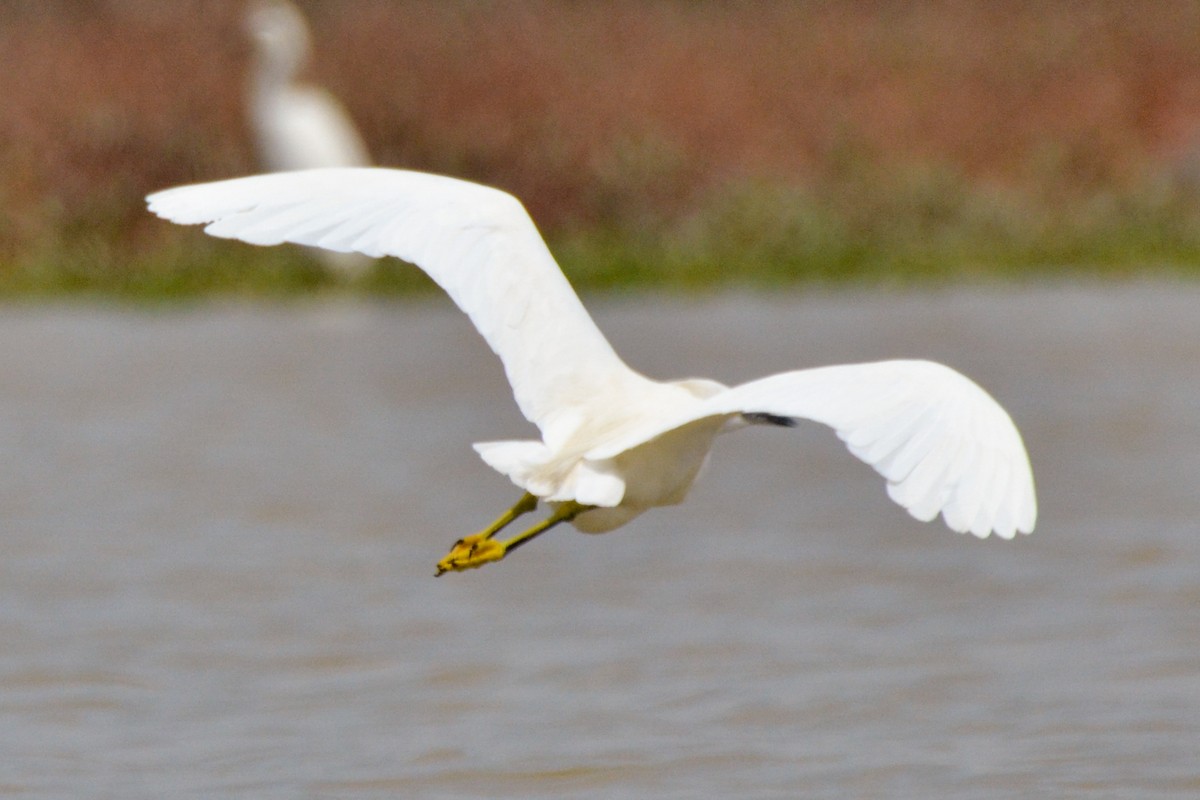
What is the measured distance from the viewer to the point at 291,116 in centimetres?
1630

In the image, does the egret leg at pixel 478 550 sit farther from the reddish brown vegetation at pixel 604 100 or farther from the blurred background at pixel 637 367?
the reddish brown vegetation at pixel 604 100

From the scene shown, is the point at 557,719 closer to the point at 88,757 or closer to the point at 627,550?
the point at 88,757

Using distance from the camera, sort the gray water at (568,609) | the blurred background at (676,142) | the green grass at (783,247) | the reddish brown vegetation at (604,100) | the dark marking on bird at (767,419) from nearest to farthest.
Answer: the dark marking on bird at (767,419) < the gray water at (568,609) < the green grass at (783,247) < the blurred background at (676,142) < the reddish brown vegetation at (604,100)

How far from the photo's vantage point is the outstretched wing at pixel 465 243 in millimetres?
5363

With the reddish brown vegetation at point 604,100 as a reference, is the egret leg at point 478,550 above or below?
below

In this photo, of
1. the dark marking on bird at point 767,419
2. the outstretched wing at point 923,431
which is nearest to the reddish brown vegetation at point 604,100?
the dark marking on bird at point 767,419

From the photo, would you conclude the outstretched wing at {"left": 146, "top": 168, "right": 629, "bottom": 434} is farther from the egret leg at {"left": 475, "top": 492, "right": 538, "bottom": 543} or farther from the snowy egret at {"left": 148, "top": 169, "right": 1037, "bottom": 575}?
the egret leg at {"left": 475, "top": 492, "right": 538, "bottom": 543}

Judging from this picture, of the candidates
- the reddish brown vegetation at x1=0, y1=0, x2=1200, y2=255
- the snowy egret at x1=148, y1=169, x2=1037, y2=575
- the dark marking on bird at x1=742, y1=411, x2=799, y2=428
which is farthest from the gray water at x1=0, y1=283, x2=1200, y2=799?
the reddish brown vegetation at x1=0, y1=0, x2=1200, y2=255

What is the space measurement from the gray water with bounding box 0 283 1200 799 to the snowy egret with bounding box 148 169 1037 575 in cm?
62

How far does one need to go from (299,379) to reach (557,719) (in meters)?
6.68

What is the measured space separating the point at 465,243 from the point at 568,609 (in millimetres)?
2019

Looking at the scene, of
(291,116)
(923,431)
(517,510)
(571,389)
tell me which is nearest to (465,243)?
(571,389)

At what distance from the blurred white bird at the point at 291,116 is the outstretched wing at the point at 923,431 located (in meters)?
11.3

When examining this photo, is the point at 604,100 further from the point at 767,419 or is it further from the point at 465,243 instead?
the point at 767,419
